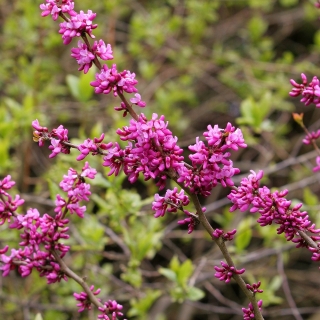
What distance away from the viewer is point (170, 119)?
4246 millimetres

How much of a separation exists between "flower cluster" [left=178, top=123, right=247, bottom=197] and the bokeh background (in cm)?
124

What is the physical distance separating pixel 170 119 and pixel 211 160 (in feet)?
10.1

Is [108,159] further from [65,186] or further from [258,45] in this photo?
[258,45]

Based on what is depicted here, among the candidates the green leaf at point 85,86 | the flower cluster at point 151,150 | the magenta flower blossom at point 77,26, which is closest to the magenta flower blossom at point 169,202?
the flower cluster at point 151,150

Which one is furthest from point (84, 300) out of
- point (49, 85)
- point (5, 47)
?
point (5, 47)

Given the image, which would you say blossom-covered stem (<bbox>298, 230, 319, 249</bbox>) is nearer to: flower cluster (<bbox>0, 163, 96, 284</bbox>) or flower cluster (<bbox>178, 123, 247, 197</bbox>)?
flower cluster (<bbox>178, 123, 247, 197</bbox>)

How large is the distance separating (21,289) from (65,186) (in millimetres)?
2452

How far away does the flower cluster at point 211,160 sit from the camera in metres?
1.19

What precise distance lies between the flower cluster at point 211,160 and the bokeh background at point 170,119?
48.7 inches

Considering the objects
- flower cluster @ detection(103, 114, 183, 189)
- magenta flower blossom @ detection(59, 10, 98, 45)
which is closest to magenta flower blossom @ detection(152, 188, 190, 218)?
flower cluster @ detection(103, 114, 183, 189)

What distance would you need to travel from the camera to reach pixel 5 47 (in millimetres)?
4477

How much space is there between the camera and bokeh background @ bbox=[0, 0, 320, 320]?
2.94 meters

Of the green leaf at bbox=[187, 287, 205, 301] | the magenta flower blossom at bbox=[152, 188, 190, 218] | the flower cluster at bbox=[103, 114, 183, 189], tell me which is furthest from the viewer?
the green leaf at bbox=[187, 287, 205, 301]

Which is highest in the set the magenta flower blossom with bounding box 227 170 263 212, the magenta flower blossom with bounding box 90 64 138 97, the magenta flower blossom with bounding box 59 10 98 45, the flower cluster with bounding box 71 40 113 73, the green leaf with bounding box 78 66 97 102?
the green leaf with bounding box 78 66 97 102
